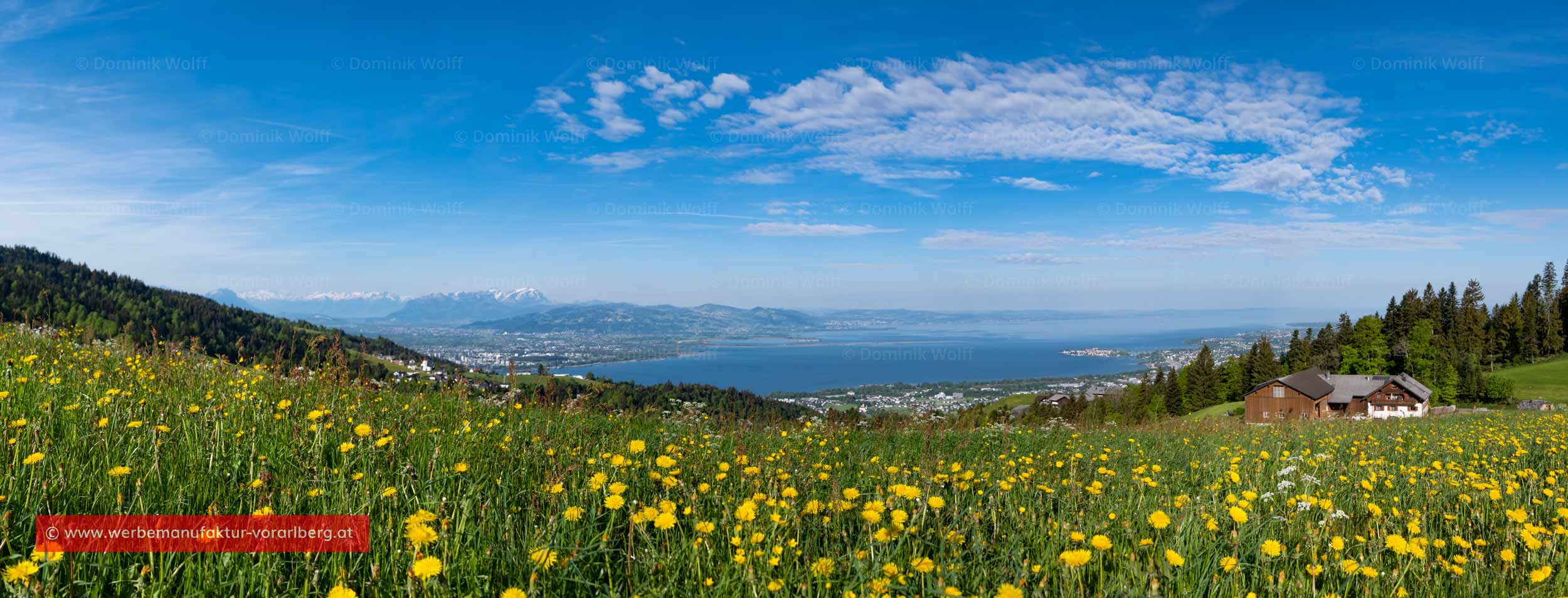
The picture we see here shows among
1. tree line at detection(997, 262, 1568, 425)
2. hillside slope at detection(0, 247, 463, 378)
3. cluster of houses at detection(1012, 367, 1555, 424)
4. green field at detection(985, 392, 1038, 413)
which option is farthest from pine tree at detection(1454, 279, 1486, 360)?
hillside slope at detection(0, 247, 463, 378)

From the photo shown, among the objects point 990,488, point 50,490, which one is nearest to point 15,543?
point 50,490

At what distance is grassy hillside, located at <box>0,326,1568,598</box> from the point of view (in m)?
2.42

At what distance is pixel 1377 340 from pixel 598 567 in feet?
338

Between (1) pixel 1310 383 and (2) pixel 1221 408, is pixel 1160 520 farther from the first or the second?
(2) pixel 1221 408

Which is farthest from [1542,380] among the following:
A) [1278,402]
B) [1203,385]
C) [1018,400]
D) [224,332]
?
[224,332]

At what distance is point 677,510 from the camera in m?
3.45

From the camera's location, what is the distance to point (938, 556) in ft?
8.80

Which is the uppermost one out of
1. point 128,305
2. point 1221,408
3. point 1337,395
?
point 128,305

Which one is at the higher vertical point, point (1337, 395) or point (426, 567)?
point (426, 567)

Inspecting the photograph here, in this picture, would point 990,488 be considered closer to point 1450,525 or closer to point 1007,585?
point 1007,585

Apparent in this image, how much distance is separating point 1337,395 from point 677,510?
7531 cm

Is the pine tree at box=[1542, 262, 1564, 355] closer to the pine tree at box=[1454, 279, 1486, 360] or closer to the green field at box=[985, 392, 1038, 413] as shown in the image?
the pine tree at box=[1454, 279, 1486, 360]

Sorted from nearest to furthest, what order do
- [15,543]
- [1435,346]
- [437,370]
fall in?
[15,543], [437,370], [1435,346]

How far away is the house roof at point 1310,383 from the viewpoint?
58500mm
